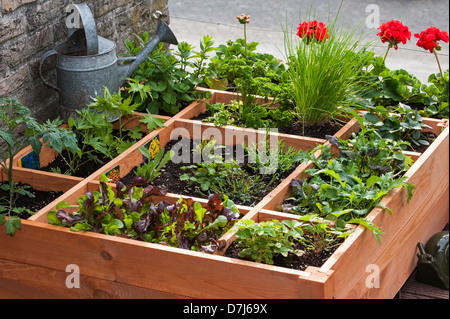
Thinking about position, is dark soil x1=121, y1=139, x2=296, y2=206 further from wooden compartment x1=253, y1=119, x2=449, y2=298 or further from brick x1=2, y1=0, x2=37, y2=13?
brick x1=2, y1=0, x2=37, y2=13

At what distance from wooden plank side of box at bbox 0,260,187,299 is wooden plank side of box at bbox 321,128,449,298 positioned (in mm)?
542

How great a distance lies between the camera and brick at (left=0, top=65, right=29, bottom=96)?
300 cm

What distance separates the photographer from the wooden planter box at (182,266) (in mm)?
2131

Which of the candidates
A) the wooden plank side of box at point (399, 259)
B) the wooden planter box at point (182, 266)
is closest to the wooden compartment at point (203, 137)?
the wooden planter box at point (182, 266)

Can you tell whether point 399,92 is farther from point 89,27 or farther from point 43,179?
point 43,179

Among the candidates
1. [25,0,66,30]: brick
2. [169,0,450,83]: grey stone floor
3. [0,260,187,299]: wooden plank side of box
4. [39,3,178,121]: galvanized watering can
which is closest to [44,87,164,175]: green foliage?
[39,3,178,121]: galvanized watering can

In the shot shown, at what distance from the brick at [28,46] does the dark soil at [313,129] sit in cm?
121

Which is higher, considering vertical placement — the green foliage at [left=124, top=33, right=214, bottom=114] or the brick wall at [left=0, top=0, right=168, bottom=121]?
the brick wall at [left=0, top=0, right=168, bottom=121]

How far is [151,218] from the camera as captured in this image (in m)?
2.42

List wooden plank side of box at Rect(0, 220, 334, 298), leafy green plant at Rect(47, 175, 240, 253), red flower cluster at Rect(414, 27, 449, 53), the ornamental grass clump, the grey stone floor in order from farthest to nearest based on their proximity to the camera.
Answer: the grey stone floor < red flower cluster at Rect(414, 27, 449, 53) < the ornamental grass clump < leafy green plant at Rect(47, 175, 240, 253) < wooden plank side of box at Rect(0, 220, 334, 298)

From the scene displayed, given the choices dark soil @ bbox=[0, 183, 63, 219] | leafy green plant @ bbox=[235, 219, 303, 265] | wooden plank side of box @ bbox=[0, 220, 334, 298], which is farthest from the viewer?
dark soil @ bbox=[0, 183, 63, 219]

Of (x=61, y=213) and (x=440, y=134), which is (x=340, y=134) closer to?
(x=440, y=134)

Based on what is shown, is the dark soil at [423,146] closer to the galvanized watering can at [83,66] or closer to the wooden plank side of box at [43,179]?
the galvanized watering can at [83,66]

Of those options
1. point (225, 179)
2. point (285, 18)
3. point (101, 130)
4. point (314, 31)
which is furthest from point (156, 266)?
point (285, 18)
